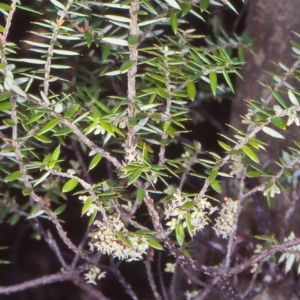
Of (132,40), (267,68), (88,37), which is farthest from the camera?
(267,68)

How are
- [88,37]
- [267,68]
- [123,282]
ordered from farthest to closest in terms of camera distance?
1. [267,68]
2. [123,282]
3. [88,37]

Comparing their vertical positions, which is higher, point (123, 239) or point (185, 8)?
point (185, 8)

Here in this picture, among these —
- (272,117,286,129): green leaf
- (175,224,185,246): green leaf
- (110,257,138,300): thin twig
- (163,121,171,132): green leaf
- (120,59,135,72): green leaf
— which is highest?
(272,117,286,129): green leaf

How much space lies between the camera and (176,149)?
3.88 feet

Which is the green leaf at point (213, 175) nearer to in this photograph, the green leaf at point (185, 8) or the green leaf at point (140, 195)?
the green leaf at point (140, 195)

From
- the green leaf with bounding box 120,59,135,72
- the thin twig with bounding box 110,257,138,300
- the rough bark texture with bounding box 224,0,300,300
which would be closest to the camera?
the green leaf with bounding box 120,59,135,72

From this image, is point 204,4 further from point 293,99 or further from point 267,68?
point 267,68

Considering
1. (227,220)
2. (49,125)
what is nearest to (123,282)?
(227,220)

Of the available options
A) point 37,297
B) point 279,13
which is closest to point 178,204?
point 279,13

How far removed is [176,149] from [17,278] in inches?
18.4

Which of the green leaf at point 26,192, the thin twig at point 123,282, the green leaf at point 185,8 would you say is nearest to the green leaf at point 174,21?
the green leaf at point 185,8

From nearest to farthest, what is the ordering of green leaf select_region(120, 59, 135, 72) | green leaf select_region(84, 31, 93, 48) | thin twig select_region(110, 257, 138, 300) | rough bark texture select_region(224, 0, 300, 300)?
green leaf select_region(120, 59, 135, 72), green leaf select_region(84, 31, 93, 48), thin twig select_region(110, 257, 138, 300), rough bark texture select_region(224, 0, 300, 300)

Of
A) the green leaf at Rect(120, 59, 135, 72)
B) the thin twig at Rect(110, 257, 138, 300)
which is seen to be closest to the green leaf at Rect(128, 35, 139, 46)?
the green leaf at Rect(120, 59, 135, 72)

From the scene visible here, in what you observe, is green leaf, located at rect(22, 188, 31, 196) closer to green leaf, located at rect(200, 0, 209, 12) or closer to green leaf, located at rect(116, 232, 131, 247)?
green leaf, located at rect(116, 232, 131, 247)
